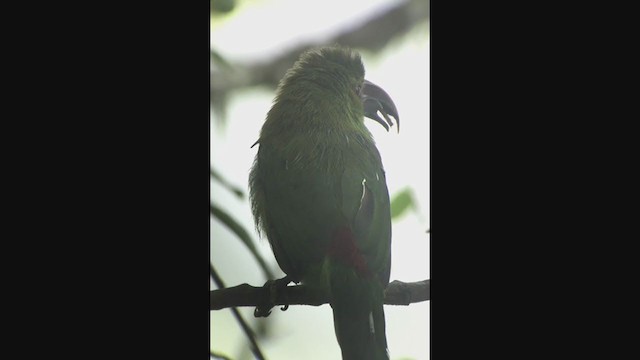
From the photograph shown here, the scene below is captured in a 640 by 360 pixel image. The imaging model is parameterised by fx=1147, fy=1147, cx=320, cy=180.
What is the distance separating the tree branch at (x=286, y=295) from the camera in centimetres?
259

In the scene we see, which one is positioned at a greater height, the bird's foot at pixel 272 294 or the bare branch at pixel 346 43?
the bare branch at pixel 346 43

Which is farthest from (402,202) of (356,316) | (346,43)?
(346,43)

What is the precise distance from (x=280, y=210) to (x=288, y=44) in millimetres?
399

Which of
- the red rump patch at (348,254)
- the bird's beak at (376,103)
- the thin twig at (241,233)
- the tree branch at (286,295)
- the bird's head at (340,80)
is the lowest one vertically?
the tree branch at (286,295)

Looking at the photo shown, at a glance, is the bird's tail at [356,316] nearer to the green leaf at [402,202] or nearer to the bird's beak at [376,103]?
the green leaf at [402,202]

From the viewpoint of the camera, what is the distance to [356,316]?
2.53 m

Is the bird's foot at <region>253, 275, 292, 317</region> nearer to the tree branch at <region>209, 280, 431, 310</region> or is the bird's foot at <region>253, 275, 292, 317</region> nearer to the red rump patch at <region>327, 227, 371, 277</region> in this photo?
the tree branch at <region>209, 280, 431, 310</region>

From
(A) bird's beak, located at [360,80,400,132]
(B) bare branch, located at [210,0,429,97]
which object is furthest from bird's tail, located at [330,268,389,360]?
(B) bare branch, located at [210,0,429,97]

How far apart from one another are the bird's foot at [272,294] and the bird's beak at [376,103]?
1.42 feet

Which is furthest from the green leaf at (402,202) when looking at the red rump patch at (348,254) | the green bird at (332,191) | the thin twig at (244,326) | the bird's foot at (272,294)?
the thin twig at (244,326)
